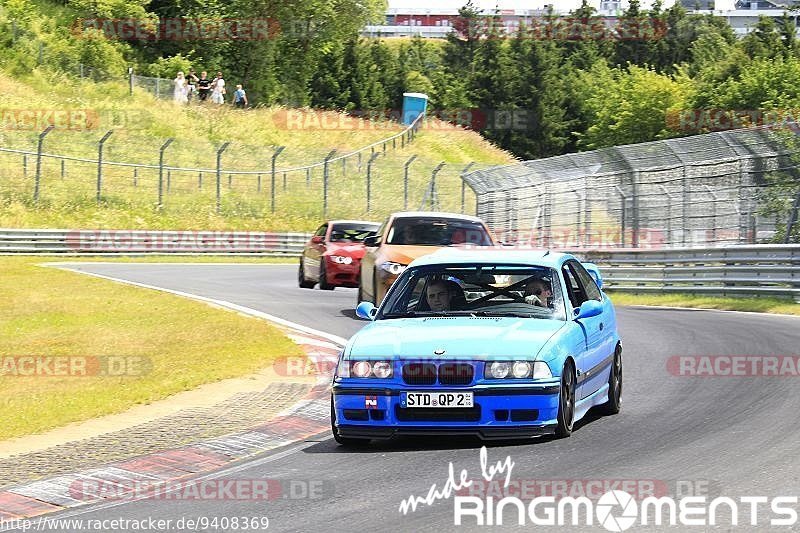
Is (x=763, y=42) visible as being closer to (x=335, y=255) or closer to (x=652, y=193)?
(x=652, y=193)

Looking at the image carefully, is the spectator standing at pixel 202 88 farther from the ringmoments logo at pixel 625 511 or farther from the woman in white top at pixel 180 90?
the ringmoments logo at pixel 625 511

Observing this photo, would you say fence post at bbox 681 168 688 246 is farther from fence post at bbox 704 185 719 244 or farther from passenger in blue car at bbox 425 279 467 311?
passenger in blue car at bbox 425 279 467 311

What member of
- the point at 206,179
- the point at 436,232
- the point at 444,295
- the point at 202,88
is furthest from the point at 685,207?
the point at 202,88

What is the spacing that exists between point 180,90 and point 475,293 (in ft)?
177

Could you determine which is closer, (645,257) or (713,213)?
(713,213)

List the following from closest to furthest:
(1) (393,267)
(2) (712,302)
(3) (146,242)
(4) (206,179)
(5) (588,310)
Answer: (5) (588,310) → (1) (393,267) → (2) (712,302) → (3) (146,242) → (4) (206,179)

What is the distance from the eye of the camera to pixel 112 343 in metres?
18.2

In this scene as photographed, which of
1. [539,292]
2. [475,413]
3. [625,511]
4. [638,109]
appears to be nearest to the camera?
[625,511]

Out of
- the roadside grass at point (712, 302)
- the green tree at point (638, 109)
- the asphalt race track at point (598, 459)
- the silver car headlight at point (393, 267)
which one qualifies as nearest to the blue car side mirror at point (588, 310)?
the asphalt race track at point (598, 459)

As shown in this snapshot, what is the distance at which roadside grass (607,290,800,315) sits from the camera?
23.6m

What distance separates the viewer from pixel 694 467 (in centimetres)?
838

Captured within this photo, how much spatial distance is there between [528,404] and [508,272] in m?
1.74

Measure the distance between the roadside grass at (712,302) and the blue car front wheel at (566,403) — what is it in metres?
13.9

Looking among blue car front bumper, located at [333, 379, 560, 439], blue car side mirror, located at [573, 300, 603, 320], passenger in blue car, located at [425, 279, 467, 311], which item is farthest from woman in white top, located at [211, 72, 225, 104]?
blue car front bumper, located at [333, 379, 560, 439]
